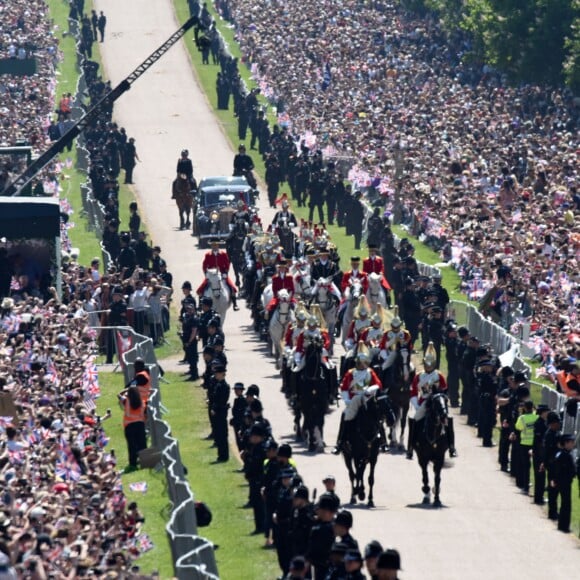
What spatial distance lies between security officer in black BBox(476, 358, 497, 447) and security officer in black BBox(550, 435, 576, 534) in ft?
18.4

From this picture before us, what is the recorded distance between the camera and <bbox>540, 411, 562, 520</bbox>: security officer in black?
98.3 feet

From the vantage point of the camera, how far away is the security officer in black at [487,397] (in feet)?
116

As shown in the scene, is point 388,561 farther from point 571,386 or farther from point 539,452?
point 571,386

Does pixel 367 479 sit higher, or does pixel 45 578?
pixel 45 578

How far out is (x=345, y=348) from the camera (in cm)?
3928

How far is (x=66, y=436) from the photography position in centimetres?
2705

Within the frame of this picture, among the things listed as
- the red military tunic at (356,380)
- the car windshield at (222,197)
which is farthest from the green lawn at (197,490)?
the car windshield at (222,197)

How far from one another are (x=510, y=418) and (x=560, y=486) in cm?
363

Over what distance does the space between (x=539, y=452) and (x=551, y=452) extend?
→ 0.82 m

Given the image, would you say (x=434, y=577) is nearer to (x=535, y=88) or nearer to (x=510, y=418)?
Result: (x=510, y=418)

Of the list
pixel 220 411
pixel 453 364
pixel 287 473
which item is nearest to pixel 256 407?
pixel 220 411

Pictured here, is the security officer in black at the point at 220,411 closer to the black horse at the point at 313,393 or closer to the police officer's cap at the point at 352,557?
the black horse at the point at 313,393

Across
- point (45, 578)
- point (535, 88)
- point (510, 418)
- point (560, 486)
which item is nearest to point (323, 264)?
point (510, 418)

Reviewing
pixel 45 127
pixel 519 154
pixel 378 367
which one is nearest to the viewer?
pixel 378 367
